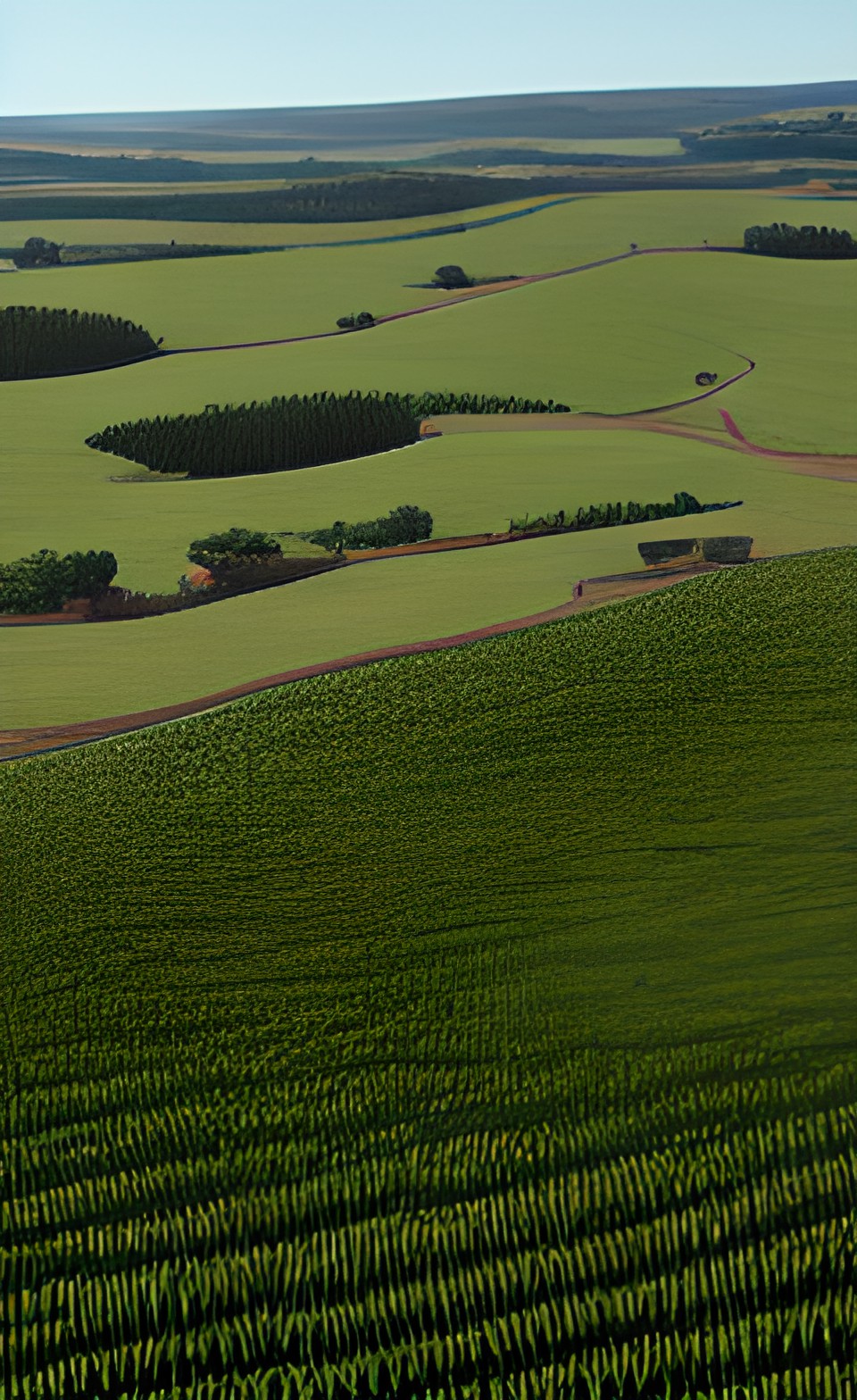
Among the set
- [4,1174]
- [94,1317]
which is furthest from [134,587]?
[94,1317]

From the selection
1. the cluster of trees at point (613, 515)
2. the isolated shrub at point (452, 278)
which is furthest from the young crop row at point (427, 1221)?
the isolated shrub at point (452, 278)

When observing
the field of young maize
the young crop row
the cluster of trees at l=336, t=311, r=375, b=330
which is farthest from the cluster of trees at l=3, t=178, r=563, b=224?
the young crop row

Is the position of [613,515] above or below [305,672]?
above

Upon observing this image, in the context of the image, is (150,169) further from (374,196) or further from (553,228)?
(553,228)

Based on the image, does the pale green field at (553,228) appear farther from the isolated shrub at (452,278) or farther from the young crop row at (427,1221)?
the young crop row at (427,1221)

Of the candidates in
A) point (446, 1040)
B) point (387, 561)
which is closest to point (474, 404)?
point (387, 561)
